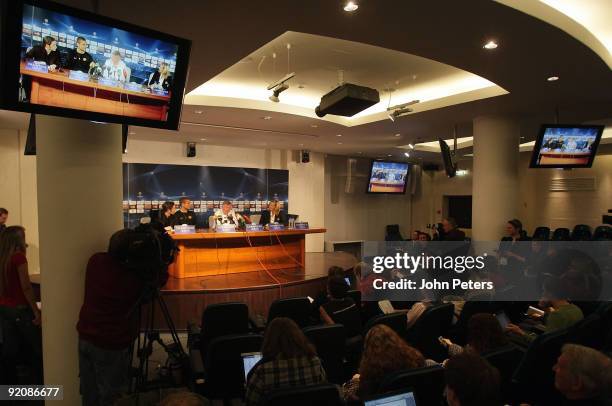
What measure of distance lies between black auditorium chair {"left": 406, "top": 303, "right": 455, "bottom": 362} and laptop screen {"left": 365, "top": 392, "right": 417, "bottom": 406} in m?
1.39

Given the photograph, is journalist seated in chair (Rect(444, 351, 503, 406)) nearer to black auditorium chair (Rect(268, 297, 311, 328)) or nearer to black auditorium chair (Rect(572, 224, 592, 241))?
black auditorium chair (Rect(268, 297, 311, 328))

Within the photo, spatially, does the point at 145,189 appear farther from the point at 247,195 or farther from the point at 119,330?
the point at 119,330

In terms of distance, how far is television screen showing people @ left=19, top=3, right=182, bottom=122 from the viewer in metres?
1.88

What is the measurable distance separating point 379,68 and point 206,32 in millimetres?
2652

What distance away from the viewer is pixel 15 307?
321 centimetres

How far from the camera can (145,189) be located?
8727 millimetres

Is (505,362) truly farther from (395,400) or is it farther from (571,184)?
(571,184)

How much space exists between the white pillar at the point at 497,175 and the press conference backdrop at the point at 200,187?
18.5 feet

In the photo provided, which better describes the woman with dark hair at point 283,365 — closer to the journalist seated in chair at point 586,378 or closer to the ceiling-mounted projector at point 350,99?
the journalist seated in chair at point 586,378

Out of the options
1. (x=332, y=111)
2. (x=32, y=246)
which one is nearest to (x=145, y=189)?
(x=32, y=246)

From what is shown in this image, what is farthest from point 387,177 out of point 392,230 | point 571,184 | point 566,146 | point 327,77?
point 327,77

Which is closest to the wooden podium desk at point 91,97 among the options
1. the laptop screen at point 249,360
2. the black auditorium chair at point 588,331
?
the laptop screen at point 249,360

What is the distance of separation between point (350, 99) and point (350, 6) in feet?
5.25

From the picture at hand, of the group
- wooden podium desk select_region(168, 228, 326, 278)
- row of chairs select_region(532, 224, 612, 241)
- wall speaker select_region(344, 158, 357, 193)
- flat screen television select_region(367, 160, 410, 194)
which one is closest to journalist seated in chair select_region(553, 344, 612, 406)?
wooden podium desk select_region(168, 228, 326, 278)
